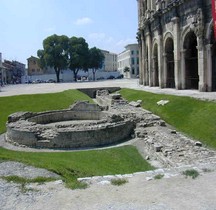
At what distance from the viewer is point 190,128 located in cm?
1794

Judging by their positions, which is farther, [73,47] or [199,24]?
[73,47]

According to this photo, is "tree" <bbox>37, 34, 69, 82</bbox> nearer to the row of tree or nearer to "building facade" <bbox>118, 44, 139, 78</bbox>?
the row of tree

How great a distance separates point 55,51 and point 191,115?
2388 inches

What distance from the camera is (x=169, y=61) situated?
35812 millimetres

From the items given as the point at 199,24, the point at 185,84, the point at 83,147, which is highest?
the point at 199,24

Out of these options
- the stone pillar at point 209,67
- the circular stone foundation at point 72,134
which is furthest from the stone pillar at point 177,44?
the circular stone foundation at point 72,134

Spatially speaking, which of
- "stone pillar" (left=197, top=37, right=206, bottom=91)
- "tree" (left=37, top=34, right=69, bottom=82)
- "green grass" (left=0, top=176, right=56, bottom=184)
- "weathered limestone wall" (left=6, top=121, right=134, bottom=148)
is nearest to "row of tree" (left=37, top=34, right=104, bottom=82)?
"tree" (left=37, top=34, right=69, bottom=82)

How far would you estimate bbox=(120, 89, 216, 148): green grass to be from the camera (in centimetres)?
1631

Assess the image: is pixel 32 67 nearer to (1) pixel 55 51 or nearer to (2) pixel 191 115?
(1) pixel 55 51

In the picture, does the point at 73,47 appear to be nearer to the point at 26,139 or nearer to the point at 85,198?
the point at 26,139

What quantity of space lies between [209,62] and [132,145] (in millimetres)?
12983

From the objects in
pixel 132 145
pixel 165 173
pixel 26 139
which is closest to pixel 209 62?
pixel 132 145

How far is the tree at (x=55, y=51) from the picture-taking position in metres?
76.9

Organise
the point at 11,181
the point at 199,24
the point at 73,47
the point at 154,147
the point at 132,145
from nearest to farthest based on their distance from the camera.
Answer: the point at 11,181, the point at 154,147, the point at 132,145, the point at 199,24, the point at 73,47
